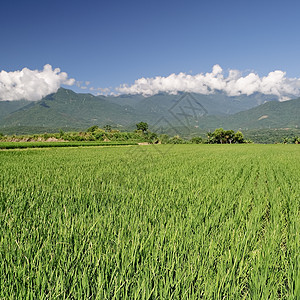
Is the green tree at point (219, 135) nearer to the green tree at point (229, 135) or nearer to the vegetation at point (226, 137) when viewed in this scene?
the vegetation at point (226, 137)

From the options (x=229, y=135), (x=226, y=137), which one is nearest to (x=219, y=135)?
(x=226, y=137)

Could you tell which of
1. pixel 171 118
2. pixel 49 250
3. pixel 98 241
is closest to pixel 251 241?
pixel 98 241

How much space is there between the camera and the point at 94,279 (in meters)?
1.37

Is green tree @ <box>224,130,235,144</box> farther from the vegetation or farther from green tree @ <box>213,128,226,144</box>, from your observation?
green tree @ <box>213,128,226,144</box>

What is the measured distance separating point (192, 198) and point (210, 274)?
7.00 feet

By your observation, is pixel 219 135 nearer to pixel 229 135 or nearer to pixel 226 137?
pixel 226 137

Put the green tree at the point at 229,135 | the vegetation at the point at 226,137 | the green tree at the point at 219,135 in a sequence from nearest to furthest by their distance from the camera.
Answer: the vegetation at the point at 226,137, the green tree at the point at 229,135, the green tree at the point at 219,135

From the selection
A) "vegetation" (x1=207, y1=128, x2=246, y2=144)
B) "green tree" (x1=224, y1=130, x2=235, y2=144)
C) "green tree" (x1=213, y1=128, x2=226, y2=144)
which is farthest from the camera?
"green tree" (x1=213, y1=128, x2=226, y2=144)

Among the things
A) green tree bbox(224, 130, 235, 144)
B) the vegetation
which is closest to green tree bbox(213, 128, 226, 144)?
the vegetation

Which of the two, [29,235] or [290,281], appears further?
[29,235]

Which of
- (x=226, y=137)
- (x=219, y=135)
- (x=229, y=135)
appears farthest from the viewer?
(x=226, y=137)

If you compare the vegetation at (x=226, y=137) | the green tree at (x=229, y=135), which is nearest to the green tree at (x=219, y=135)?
the vegetation at (x=226, y=137)

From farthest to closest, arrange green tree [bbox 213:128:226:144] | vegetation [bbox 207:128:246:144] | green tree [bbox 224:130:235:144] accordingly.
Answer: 1. green tree [bbox 213:128:226:144]
2. green tree [bbox 224:130:235:144]
3. vegetation [bbox 207:128:246:144]

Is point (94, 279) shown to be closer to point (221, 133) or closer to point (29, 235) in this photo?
point (29, 235)
